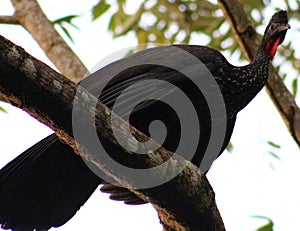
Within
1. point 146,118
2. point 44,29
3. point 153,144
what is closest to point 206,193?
point 153,144

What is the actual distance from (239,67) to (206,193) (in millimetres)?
1418

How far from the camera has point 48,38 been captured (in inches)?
196

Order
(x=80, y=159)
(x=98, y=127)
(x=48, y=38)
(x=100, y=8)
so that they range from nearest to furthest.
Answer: (x=98, y=127)
(x=80, y=159)
(x=48, y=38)
(x=100, y=8)

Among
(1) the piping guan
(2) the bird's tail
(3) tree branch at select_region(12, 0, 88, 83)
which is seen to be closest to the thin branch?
(3) tree branch at select_region(12, 0, 88, 83)

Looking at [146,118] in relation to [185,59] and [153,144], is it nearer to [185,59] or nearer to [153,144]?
[185,59]

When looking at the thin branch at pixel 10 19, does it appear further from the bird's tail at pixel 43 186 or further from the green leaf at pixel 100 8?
the bird's tail at pixel 43 186

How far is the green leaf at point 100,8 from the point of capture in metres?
5.58

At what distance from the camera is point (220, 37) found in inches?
233

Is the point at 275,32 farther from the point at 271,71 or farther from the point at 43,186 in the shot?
the point at 43,186

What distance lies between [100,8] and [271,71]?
154 centimetres

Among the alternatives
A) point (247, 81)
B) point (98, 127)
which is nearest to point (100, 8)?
point (247, 81)

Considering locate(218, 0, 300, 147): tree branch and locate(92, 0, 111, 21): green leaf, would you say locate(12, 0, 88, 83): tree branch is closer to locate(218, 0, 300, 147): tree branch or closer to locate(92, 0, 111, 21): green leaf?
locate(92, 0, 111, 21): green leaf

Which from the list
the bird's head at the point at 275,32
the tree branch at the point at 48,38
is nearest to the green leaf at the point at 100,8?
the tree branch at the point at 48,38

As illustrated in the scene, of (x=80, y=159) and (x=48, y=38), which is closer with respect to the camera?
(x=80, y=159)
